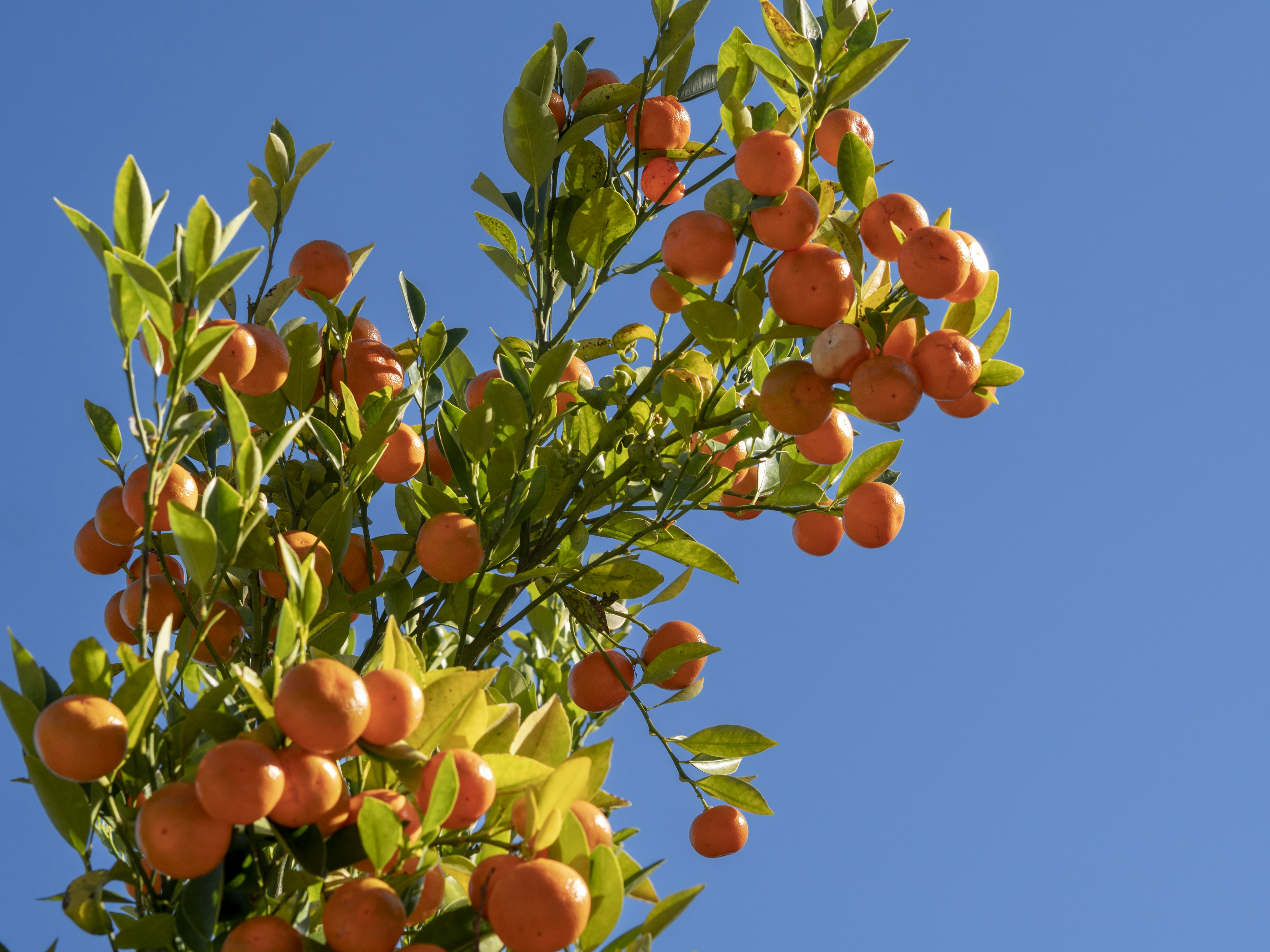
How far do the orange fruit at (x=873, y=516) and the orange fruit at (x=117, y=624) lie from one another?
94 centimetres

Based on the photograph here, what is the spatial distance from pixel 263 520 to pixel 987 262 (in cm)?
88

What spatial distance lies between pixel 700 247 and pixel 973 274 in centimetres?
30

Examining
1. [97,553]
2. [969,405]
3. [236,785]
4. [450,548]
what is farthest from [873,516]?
[97,553]

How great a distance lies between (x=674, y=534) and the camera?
1523 mm

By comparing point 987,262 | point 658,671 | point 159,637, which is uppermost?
point 987,262

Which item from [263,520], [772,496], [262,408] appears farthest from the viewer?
[772,496]

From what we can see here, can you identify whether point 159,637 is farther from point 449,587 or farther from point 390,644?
point 449,587

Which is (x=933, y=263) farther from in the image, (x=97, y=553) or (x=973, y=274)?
(x=97, y=553)

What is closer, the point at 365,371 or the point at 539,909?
the point at 539,909

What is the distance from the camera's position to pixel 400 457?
136cm

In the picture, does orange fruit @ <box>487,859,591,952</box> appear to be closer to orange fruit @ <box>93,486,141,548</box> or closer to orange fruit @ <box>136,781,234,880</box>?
orange fruit @ <box>136,781,234,880</box>

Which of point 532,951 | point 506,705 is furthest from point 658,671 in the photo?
point 532,951

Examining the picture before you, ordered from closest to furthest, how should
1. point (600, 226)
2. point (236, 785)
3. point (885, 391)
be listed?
point (236, 785), point (885, 391), point (600, 226)

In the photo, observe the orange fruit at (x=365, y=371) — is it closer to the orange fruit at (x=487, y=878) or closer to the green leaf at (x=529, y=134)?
the green leaf at (x=529, y=134)
